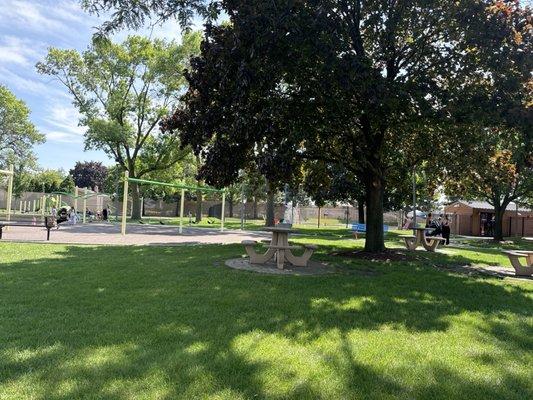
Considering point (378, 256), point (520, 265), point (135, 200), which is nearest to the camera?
point (520, 265)

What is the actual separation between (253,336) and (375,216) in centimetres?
1038

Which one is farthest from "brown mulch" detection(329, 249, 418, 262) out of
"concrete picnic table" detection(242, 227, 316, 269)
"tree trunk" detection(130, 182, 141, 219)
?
"tree trunk" detection(130, 182, 141, 219)

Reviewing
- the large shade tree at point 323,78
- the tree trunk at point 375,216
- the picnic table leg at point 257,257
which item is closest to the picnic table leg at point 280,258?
the picnic table leg at point 257,257

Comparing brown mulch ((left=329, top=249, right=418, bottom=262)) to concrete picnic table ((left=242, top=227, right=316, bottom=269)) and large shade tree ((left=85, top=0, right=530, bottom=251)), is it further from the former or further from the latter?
concrete picnic table ((left=242, top=227, right=316, bottom=269))

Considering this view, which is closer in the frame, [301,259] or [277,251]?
[277,251]

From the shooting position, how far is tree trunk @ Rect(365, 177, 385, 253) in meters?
14.6

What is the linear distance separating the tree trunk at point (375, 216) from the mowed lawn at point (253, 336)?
5.57 meters

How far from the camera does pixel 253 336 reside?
4969mm

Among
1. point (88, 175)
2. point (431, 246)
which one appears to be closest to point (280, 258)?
point (431, 246)

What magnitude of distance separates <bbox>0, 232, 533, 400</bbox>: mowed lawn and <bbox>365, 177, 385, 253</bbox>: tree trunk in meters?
5.57

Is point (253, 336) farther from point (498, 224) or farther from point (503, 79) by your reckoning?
point (498, 224)

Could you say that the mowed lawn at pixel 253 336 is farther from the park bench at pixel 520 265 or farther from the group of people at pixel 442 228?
the group of people at pixel 442 228

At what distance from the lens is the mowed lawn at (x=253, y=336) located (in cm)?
372

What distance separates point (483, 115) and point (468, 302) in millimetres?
5262
